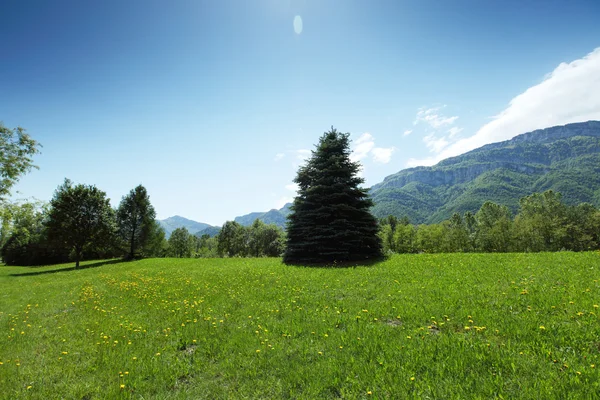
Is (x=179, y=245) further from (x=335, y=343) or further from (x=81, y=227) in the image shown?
(x=335, y=343)

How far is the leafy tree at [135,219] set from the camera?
45188mm

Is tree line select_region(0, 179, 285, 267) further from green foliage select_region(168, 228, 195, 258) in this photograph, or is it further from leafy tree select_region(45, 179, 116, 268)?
green foliage select_region(168, 228, 195, 258)

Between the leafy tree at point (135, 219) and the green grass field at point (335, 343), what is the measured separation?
38.3m

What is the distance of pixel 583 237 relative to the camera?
51.3 meters

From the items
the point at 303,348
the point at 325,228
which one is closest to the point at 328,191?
the point at 325,228

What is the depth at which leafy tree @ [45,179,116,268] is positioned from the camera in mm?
36000

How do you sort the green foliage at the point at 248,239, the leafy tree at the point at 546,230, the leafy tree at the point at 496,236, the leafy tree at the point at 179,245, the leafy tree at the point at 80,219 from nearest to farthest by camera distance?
the leafy tree at the point at 80,219 → the leafy tree at the point at 546,230 → the leafy tree at the point at 496,236 → the green foliage at the point at 248,239 → the leafy tree at the point at 179,245

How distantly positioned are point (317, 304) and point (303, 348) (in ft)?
10.4

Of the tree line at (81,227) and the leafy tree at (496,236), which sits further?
the leafy tree at (496,236)

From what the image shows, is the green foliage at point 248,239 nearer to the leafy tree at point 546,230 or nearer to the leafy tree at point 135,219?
the leafy tree at point 135,219

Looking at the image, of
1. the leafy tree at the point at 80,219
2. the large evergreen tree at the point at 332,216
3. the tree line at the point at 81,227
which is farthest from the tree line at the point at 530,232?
the leafy tree at the point at 80,219

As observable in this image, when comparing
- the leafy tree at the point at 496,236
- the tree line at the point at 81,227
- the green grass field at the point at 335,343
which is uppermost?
the tree line at the point at 81,227

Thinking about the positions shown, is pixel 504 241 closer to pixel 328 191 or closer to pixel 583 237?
pixel 583 237

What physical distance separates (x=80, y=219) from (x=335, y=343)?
44.6 metres
